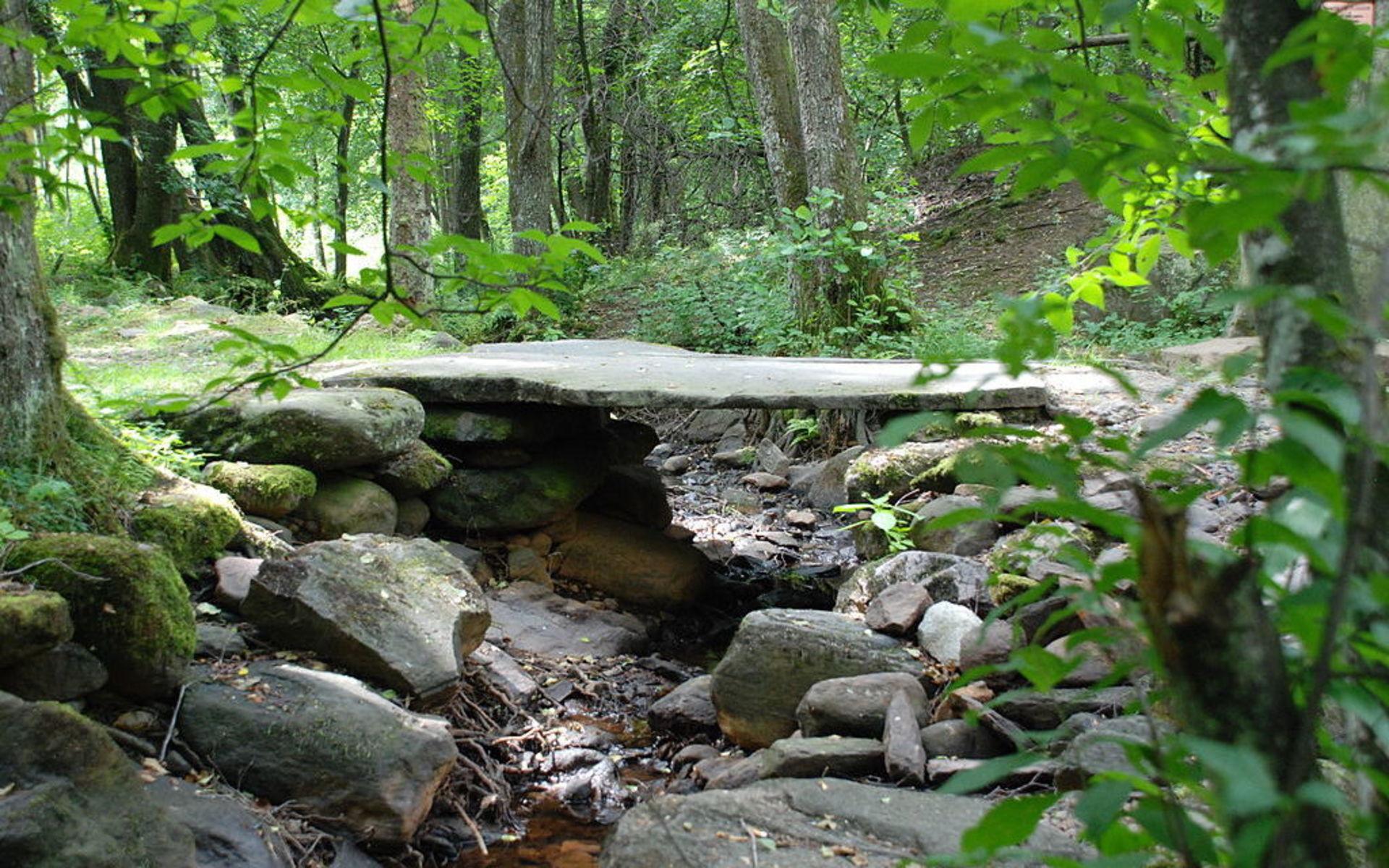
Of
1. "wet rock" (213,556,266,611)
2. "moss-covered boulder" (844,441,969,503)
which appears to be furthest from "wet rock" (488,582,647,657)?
"moss-covered boulder" (844,441,969,503)

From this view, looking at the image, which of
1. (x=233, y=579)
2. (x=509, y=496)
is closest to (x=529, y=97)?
(x=509, y=496)

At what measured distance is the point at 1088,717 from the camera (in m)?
3.14

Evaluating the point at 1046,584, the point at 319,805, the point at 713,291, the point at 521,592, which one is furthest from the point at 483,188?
the point at 1046,584

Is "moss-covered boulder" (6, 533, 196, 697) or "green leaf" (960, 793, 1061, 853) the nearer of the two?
"green leaf" (960, 793, 1061, 853)

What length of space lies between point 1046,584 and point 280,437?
168 inches

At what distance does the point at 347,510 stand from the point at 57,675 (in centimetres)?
207

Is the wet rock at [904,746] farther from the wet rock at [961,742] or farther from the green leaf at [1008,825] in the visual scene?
the green leaf at [1008,825]

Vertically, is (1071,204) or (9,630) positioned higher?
(1071,204)

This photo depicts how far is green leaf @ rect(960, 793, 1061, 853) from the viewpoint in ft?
3.06


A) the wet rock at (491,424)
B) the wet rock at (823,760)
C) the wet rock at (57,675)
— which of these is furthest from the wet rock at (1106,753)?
the wet rock at (491,424)

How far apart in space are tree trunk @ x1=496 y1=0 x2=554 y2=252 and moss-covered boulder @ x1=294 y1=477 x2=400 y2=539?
698 centimetres

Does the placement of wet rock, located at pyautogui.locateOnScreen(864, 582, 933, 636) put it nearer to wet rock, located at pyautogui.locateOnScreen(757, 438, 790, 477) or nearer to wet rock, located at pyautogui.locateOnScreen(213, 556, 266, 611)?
wet rock, located at pyautogui.locateOnScreen(213, 556, 266, 611)

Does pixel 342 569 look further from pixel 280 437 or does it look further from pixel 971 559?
pixel 971 559

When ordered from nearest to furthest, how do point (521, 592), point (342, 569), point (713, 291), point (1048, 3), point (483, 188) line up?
1. point (1048, 3)
2. point (342, 569)
3. point (521, 592)
4. point (713, 291)
5. point (483, 188)
